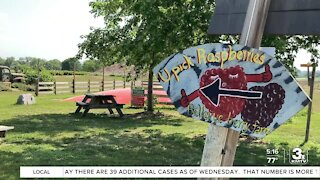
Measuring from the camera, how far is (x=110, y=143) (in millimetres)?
8039

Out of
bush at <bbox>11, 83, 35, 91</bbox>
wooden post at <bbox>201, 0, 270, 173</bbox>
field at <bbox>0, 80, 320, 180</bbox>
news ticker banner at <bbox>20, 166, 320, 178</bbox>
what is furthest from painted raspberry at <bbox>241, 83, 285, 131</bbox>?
bush at <bbox>11, 83, 35, 91</bbox>

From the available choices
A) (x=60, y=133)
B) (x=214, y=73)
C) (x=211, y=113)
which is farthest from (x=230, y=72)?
(x=60, y=133)

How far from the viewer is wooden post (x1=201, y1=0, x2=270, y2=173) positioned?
337 centimetres

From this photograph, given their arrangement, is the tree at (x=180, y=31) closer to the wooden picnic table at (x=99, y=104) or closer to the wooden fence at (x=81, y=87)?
the wooden picnic table at (x=99, y=104)

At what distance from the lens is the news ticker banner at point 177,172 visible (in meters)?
3.53

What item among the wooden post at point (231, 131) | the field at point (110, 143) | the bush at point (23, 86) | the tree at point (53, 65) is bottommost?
the field at point (110, 143)

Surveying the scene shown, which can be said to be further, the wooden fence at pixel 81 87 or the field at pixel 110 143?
the wooden fence at pixel 81 87

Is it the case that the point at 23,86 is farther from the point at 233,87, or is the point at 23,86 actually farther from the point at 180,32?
the point at 233,87

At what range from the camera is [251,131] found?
327cm

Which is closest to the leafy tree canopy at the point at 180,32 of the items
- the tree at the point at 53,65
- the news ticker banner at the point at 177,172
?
the news ticker banner at the point at 177,172

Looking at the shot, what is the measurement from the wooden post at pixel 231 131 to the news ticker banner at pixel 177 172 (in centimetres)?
10

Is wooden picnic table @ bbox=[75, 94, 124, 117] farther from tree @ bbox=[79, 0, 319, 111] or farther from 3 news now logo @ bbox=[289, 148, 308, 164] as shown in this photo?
3 news now logo @ bbox=[289, 148, 308, 164]

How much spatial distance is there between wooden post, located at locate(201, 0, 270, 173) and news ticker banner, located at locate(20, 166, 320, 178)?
0.32ft

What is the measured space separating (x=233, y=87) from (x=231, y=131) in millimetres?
423
